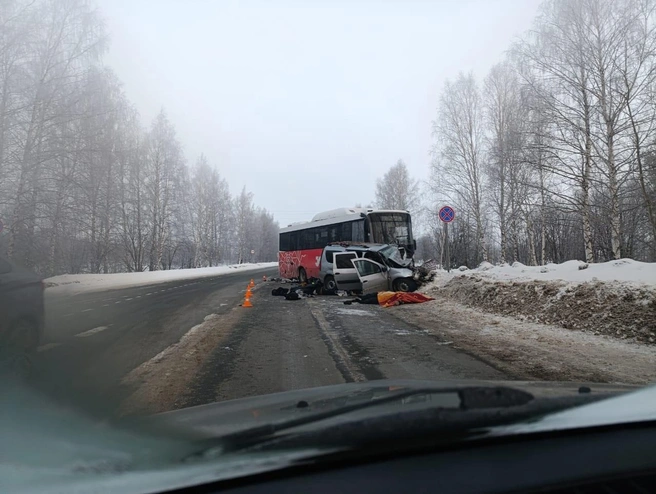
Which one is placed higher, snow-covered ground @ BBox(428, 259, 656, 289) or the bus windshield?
the bus windshield

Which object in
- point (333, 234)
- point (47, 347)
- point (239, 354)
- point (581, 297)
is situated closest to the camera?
point (239, 354)

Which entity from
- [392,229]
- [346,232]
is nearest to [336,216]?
[346,232]

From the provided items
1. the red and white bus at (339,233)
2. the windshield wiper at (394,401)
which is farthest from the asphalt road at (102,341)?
the red and white bus at (339,233)

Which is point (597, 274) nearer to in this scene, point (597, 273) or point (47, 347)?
point (597, 273)

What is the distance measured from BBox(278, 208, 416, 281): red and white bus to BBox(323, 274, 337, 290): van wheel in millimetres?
2995

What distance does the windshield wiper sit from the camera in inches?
58.6

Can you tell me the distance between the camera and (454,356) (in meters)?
5.54

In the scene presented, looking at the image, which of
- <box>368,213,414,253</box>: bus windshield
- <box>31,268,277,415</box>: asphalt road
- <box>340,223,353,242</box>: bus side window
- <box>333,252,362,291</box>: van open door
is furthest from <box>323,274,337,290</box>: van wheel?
<box>31,268,277,415</box>: asphalt road

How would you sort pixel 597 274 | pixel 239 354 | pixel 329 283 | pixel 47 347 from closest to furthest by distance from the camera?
pixel 239 354
pixel 47 347
pixel 597 274
pixel 329 283

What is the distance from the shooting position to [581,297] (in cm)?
763

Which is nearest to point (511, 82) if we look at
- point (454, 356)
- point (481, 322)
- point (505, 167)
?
point (505, 167)

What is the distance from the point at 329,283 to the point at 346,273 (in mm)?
1393

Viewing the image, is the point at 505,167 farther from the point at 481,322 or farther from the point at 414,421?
the point at 414,421

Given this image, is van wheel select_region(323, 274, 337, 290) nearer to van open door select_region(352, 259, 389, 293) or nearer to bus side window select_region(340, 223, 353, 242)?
van open door select_region(352, 259, 389, 293)
